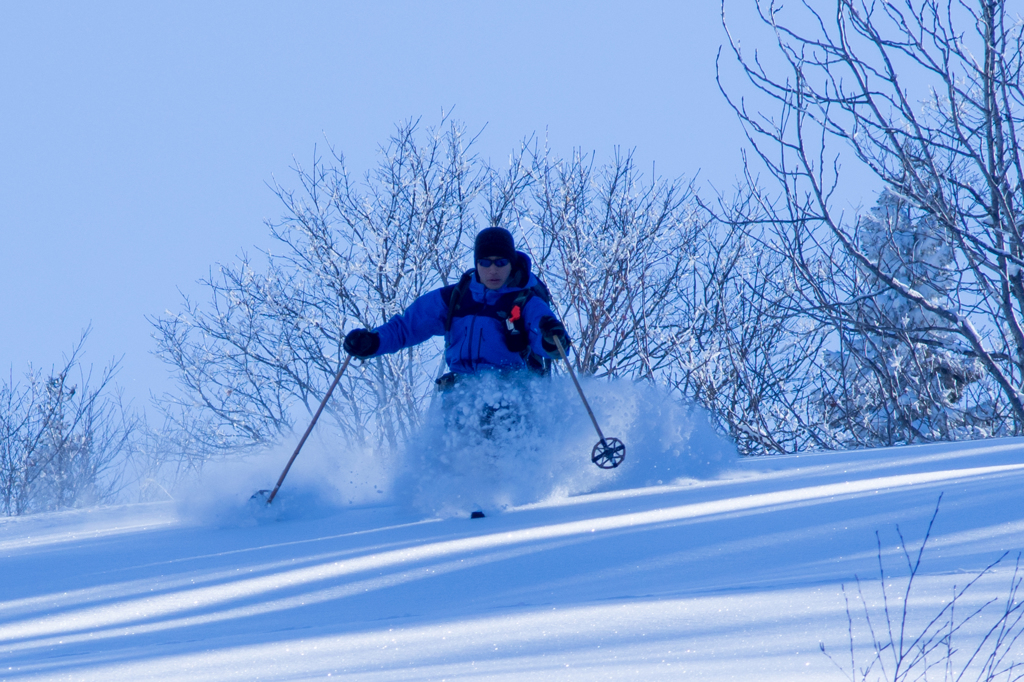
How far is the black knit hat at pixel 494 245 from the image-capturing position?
5082 millimetres

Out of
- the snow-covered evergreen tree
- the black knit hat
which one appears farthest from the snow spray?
the snow-covered evergreen tree

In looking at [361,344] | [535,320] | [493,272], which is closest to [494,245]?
[493,272]

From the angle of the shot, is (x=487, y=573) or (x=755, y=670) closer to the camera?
(x=755, y=670)

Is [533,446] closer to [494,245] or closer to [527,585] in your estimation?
[494,245]

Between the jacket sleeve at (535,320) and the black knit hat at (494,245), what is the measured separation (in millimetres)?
277

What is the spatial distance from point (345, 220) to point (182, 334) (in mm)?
4293

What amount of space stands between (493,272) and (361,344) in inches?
34.8

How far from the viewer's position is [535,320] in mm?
5102

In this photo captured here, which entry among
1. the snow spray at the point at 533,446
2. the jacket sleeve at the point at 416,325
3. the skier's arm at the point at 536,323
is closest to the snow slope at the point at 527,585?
the snow spray at the point at 533,446

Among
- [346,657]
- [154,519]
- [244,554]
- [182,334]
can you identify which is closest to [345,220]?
[182,334]

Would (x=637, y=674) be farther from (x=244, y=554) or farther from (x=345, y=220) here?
(x=345, y=220)

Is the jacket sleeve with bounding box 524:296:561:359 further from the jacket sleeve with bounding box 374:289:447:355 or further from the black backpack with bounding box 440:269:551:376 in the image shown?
the jacket sleeve with bounding box 374:289:447:355

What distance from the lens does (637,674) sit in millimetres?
2082

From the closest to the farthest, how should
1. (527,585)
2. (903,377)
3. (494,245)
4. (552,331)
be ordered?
(527,585) → (552,331) → (494,245) → (903,377)
